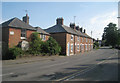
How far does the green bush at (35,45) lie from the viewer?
1975cm

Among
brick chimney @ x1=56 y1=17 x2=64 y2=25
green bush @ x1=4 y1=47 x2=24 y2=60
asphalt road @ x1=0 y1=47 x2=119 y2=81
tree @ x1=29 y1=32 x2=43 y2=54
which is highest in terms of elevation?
brick chimney @ x1=56 y1=17 x2=64 y2=25

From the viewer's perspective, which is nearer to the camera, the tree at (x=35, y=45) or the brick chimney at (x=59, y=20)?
the tree at (x=35, y=45)

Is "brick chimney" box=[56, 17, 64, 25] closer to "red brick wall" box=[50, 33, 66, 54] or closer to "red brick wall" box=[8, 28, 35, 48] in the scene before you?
"red brick wall" box=[50, 33, 66, 54]

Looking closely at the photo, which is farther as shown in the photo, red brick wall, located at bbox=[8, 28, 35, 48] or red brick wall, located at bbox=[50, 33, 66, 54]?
red brick wall, located at bbox=[50, 33, 66, 54]

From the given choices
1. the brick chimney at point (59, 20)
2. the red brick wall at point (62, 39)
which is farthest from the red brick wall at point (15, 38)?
the brick chimney at point (59, 20)

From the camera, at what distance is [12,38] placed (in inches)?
720

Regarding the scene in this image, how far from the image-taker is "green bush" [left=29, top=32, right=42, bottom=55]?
1975cm

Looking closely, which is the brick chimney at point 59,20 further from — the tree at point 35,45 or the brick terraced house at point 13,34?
the brick terraced house at point 13,34

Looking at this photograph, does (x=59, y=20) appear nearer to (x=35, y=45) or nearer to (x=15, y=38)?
(x=35, y=45)

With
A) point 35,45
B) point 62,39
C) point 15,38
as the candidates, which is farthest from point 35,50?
point 62,39

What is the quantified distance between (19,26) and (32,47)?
4516 millimetres

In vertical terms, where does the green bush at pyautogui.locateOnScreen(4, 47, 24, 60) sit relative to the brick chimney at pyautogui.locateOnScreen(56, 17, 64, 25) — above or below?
below

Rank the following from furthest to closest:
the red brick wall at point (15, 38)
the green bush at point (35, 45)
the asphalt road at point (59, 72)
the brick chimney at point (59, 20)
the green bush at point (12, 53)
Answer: the brick chimney at point (59, 20)
the green bush at point (35, 45)
the red brick wall at point (15, 38)
the green bush at point (12, 53)
the asphalt road at point (59, 72)

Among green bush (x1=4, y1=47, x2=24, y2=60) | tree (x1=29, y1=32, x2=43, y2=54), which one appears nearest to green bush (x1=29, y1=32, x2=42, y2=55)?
tree (x1=29, y1=32, x2=43, y2=54)
